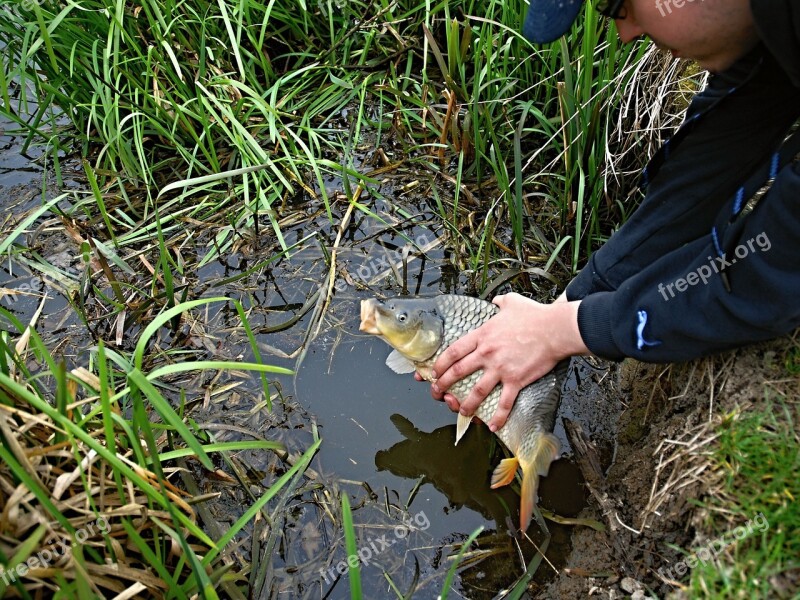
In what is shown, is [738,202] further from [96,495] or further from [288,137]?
[288,137]

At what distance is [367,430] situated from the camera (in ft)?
8.92

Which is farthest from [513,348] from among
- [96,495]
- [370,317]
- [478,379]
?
[96,495]

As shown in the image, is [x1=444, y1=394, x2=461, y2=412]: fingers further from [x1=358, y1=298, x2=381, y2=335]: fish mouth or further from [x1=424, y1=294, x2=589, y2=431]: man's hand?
[x1=358, y1=298, x2=381, y2=335]: fish mouth

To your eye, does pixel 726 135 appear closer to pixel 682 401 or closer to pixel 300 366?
pixel 682 401

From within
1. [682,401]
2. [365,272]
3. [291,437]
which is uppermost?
[365,272]

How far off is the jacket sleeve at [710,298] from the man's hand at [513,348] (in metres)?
0.09

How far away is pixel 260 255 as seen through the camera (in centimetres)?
335

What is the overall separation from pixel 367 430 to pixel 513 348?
700 mm

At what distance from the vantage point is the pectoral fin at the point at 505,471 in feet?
7.88

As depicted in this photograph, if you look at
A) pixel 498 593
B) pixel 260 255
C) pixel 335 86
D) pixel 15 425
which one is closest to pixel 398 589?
pixel 498 593

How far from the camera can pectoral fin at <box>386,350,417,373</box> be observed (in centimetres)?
266

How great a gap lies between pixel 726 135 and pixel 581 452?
1.12m

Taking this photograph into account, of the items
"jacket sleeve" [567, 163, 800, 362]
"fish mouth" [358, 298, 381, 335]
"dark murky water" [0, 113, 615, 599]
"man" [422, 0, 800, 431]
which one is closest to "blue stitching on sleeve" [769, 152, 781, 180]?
"man" [422, 0, 800, 431]

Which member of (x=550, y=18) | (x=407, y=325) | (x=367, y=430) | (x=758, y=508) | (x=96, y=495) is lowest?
(x=758, y=508)
